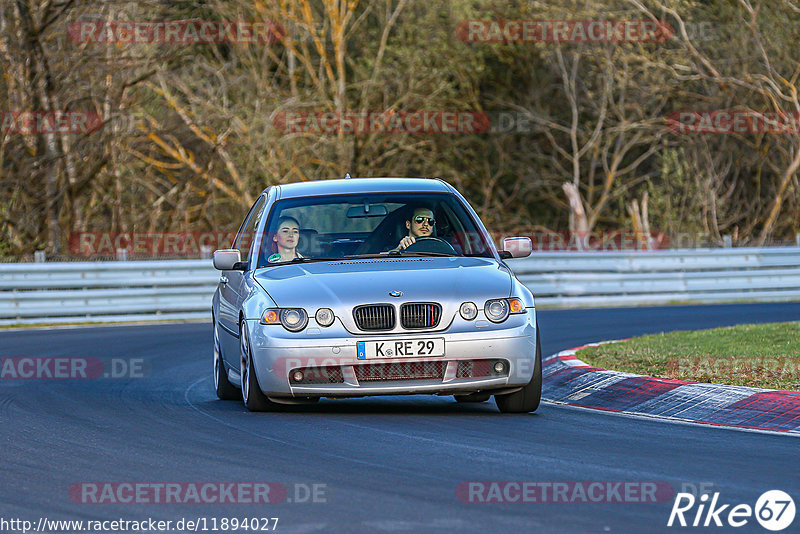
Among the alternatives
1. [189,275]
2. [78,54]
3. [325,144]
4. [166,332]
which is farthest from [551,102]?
[166,332]

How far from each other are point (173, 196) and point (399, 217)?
21.4 metres

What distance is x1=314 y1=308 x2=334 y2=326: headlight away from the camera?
354 inches

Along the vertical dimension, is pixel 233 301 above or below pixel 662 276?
above

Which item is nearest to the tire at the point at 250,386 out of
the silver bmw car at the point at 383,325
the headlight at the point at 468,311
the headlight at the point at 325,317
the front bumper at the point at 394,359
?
the silver bmw car at the point at 383,325

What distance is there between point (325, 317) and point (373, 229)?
1652 millimetres

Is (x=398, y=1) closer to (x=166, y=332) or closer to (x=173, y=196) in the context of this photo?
(x=173, y=196)

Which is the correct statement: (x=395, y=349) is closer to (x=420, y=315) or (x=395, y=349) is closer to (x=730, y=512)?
(x=420, y=315)

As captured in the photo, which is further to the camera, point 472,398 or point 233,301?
point 233,301

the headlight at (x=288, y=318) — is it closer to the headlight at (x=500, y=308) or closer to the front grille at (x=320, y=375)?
the front grille at (x=320, y=375)

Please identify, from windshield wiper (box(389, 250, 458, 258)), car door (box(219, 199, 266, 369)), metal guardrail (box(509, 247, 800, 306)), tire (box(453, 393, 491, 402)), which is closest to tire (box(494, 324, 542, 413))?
tire (box(453, 393, 491, 402))

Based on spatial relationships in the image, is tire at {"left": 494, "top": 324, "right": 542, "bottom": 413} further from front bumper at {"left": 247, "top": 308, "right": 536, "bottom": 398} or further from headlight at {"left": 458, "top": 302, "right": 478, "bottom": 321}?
headlight at {"left": 458, "top": 302, "right": 478, "bottom": 321}

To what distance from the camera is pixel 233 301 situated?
34.3 ft

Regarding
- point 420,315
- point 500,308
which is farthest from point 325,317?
point 500,308

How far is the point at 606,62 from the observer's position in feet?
119
